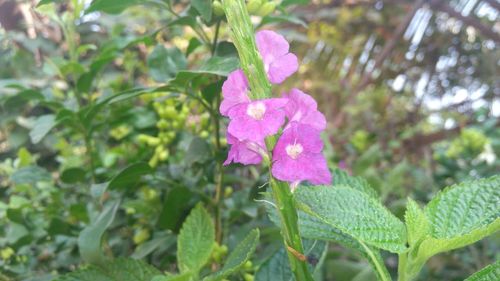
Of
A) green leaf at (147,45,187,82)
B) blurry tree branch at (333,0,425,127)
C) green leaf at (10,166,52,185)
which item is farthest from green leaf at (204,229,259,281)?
blurry tree branch at (333,0,425,127)

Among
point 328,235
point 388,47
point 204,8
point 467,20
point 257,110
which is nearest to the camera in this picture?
point 257,110

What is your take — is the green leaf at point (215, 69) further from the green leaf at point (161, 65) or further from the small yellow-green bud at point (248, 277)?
the small yellow-green bud at point (248, 277)

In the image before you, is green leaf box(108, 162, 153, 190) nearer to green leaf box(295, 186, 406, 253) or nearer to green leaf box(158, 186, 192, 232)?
green leaf box(158, 186, 192, 232)

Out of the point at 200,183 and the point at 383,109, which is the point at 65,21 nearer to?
the point at 200,183

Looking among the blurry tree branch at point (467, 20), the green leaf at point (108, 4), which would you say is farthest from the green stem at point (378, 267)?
the blurry tree branch at point (467, 20)

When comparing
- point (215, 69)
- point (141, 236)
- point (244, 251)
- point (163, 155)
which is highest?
point (215, 69)

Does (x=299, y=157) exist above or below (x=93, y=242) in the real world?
above

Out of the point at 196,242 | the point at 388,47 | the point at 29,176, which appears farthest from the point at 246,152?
the point at 388,47

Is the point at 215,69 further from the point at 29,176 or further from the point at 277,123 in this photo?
the point at 29,176
